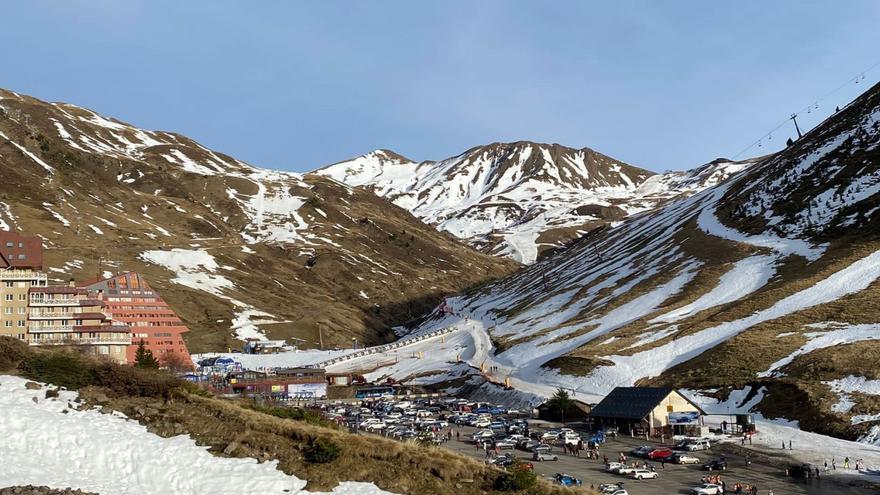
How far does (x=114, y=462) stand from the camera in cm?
2697

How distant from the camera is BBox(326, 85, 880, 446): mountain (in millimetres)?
72438

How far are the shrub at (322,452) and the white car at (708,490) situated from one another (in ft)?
82.8

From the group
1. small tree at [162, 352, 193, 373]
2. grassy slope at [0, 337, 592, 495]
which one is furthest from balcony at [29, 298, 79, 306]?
grassy slope at [0, 337, 592, 495]

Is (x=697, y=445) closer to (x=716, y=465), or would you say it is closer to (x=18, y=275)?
(x=716, y=465)

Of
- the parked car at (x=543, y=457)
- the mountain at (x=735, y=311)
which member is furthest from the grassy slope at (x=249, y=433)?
the mountain at (x=735, y=311)

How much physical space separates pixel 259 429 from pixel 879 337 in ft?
228

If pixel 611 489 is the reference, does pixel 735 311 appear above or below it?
above

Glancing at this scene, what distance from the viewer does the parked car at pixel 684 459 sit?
54875 millimetres

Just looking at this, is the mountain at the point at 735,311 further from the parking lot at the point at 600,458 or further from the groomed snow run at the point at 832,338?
the parking lot at the point at 600,458

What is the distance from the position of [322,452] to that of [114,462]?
749 cm

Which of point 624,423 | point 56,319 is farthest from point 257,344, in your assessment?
point 624,423

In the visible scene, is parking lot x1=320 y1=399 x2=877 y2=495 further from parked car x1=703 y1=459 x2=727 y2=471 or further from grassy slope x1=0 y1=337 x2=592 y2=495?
grassy slope x1=0 y1=337 x2=592 y2=495

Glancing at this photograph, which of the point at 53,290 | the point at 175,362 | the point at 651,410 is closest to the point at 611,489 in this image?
the point at 651,410

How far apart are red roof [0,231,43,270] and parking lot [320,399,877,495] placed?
1447 inches
